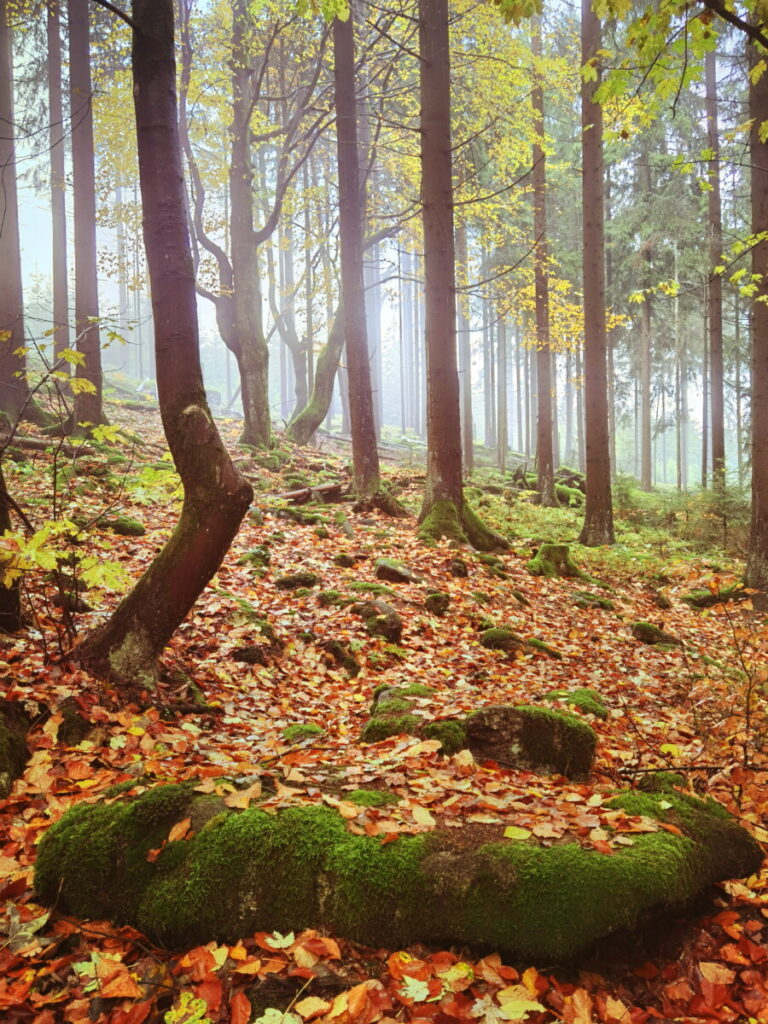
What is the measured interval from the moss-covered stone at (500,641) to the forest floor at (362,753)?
113 millimetres

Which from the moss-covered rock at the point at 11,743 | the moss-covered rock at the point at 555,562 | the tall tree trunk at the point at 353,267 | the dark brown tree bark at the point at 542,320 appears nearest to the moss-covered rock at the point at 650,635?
the moss-covered rock at the point at 555,562

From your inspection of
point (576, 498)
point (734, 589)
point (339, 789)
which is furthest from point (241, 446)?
point (339, 789)

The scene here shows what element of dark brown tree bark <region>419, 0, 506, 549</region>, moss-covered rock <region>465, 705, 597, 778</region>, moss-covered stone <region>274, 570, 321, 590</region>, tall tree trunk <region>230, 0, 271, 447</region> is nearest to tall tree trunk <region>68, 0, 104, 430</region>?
tall tree trunk <region>230, 0, 271, 447</region>

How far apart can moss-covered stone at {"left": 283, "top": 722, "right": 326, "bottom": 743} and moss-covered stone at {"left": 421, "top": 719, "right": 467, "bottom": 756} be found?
32.8 inches

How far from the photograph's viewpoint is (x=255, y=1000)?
2076 mm

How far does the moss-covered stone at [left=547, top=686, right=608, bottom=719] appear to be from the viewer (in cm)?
527

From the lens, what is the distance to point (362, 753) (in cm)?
391

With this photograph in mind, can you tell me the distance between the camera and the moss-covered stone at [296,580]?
7.47m

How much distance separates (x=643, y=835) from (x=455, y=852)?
3.10 feet

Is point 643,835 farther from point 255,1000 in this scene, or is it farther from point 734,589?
point 734,589

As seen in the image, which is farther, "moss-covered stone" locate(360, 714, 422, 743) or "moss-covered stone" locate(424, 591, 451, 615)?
"moss-covered stone" locate(424, 591, 451, 615)

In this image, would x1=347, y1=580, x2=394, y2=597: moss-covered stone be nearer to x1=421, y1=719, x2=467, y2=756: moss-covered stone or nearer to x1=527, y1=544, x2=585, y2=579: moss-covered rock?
x1=527, y1=544, x2=585, y2=579: moss-covered rock

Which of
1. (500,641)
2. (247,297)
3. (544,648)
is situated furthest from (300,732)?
(247,297)

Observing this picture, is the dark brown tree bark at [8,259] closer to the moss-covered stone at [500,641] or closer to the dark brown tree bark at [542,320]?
the moss-covered stone at [500,641]
